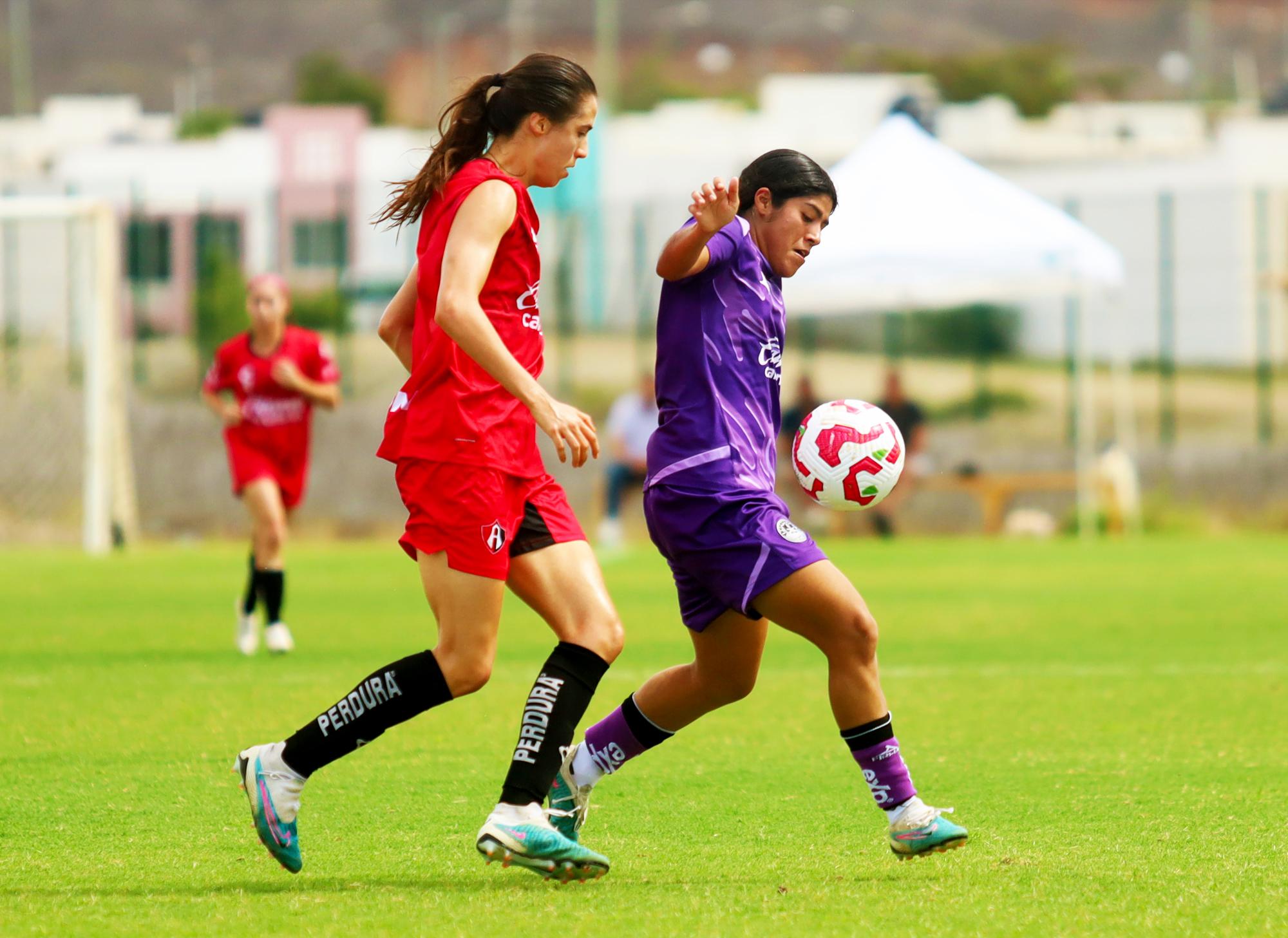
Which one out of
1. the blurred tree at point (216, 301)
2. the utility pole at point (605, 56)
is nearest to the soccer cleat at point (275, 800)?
the blurred tree at point (216, 301)

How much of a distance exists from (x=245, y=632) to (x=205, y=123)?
83.6 meters

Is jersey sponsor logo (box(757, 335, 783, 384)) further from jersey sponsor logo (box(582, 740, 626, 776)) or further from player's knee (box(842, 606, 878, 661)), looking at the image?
jersey sponsor logo (box(582, 740, 626, 776))

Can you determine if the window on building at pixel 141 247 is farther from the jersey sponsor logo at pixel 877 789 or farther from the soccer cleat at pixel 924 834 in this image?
the soccer cleat at pixel 924 834

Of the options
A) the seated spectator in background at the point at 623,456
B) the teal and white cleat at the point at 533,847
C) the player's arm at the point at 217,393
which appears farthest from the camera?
the seated spectator in background at the point at 623,456

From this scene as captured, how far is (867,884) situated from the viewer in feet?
14.6

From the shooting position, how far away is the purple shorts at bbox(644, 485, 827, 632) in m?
4.59

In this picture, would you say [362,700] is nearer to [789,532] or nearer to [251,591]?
[789,532]

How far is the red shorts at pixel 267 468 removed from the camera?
392 inches

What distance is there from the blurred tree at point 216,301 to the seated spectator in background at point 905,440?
10576mm

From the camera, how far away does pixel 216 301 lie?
104 ft

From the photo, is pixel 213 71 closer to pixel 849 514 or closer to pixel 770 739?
pixel 849 514

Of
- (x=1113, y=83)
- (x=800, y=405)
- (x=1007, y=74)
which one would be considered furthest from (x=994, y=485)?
(x=1113, y=83)

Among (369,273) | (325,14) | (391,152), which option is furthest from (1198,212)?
(325,14)

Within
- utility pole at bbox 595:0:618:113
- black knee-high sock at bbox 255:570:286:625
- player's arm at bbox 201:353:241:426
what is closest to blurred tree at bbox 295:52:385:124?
utility pole at bbox 595:0:618:113
